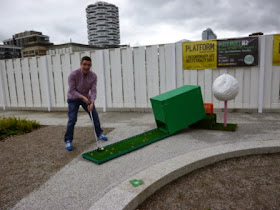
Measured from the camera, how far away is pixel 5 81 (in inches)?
362

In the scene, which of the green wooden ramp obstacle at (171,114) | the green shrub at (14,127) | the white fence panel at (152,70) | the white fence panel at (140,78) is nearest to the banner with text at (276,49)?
the green wooden ramp obstacle at (171,114)

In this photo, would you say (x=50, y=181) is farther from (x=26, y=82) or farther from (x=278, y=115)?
(x=26, y=82)

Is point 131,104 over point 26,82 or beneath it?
beneath

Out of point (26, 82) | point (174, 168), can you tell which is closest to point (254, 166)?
point (174, 168)

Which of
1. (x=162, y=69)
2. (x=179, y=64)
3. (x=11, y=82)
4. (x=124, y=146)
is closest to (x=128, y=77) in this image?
(x=162, y=69)

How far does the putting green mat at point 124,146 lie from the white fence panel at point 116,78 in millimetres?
3015

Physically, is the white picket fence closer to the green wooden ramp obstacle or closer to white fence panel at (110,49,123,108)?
white fence panel at (110,49,123,108)

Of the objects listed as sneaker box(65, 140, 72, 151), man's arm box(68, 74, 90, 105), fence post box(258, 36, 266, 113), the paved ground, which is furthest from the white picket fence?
sneaker box(65, 140, 72, 151)

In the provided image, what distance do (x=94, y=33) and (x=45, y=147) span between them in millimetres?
150309

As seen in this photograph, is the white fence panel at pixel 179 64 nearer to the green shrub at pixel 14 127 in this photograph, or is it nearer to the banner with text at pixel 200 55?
the banner with text at pixel 200 55

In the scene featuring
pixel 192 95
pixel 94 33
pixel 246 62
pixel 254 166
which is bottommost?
pixel 254 166

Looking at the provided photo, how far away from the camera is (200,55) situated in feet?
21.5

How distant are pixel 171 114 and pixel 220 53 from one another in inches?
123

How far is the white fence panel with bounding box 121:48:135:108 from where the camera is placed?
728cm
